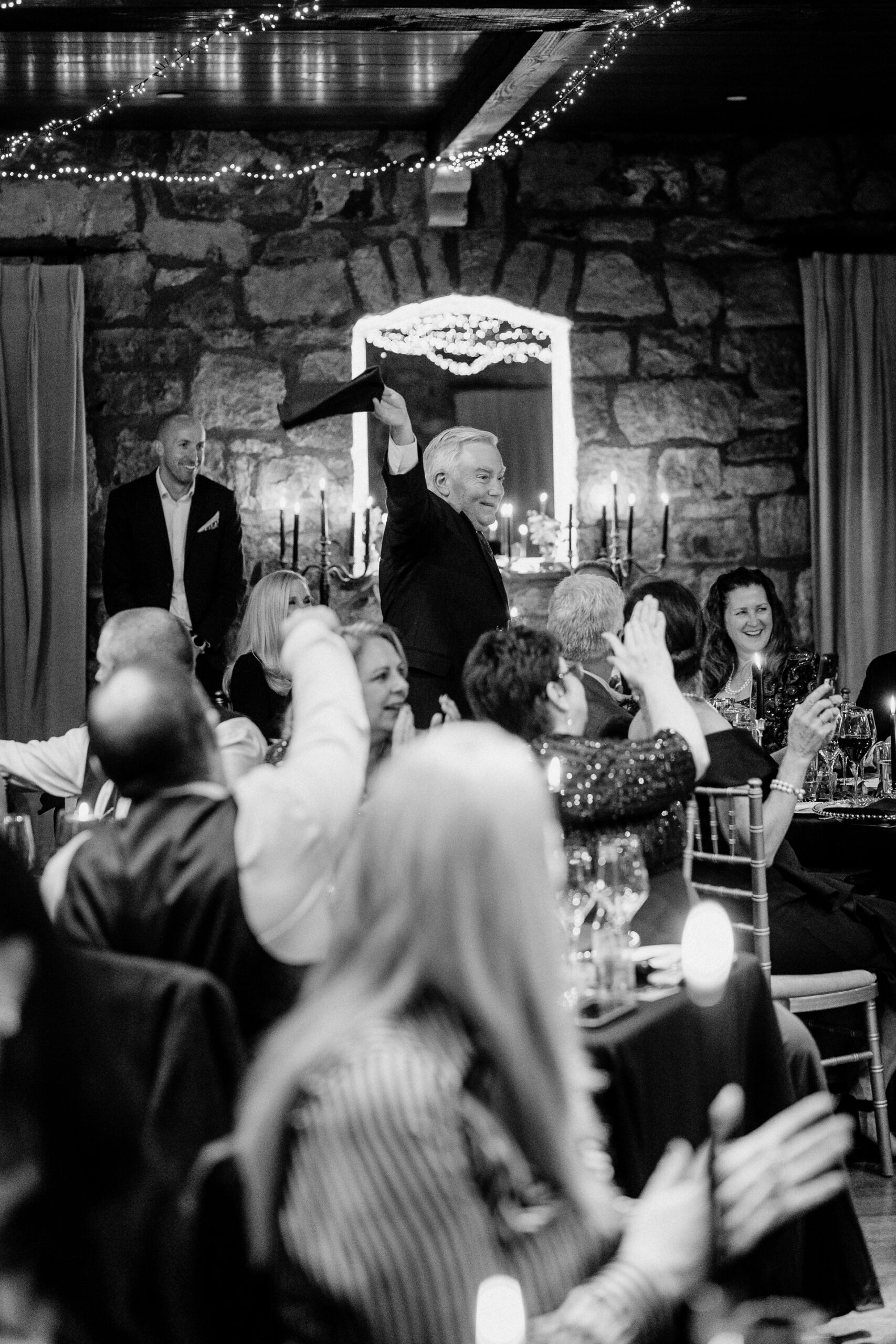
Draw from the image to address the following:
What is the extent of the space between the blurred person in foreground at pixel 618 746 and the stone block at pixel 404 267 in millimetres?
4334

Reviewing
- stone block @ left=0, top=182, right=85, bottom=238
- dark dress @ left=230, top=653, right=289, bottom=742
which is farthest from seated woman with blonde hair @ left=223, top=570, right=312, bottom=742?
stone block @ left=0, top=182, right=85, bottom=238

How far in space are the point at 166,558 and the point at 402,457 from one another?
3031 mm

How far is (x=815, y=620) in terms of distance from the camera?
7.36 m

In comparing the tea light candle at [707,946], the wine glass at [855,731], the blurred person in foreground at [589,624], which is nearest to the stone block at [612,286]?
the wine glass at [855,731]

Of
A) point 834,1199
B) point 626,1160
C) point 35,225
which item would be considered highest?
point 35,225

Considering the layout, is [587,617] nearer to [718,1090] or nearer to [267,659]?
[267,659]

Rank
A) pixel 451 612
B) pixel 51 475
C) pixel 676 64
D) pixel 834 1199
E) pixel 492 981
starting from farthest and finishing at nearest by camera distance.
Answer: pixel 51 475 → pixel 676 64 → pixel 451 612 → pixel 834 1199 → pixel 492 981

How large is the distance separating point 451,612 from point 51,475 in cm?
322

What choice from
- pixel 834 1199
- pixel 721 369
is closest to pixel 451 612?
pixel 834 1199

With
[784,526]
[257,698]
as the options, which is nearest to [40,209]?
[257,698]

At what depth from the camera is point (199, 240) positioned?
23.1ft

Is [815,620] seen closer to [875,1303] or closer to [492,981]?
[875,1303]

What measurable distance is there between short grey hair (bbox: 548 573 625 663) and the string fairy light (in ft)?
8.94

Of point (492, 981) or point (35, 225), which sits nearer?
point (492, 981)
